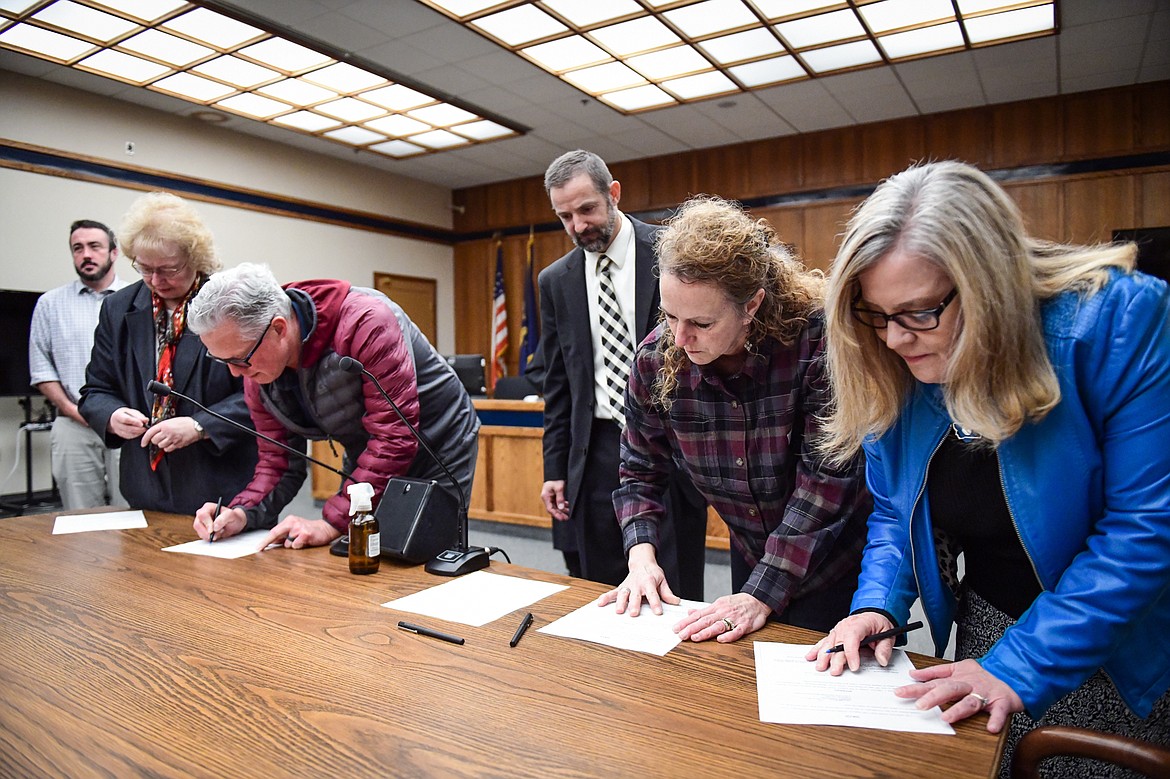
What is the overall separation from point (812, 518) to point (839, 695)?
411 millimetres

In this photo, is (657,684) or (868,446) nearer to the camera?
(657,684)

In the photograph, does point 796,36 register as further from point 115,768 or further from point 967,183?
point 115,768

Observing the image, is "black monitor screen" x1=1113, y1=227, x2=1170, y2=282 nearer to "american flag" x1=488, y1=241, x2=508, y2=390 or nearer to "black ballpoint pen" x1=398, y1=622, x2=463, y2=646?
"american flag" x1=488, y1=241, x2=508, y2=390

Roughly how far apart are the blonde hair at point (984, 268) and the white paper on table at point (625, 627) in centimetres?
55

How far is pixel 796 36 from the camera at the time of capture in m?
5.08

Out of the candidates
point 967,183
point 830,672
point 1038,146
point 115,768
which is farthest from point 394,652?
point 1038,146

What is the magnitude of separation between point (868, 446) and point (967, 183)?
442mm

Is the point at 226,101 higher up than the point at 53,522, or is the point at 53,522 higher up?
the point at 226,101

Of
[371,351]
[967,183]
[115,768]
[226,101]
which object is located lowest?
[115,768]

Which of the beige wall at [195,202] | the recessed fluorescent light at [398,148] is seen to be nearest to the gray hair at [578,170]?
the beige wall at [195,202]

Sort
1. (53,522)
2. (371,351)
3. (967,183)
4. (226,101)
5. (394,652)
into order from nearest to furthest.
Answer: (967,183), (394,652), (371,351), (53,522), (226,101)

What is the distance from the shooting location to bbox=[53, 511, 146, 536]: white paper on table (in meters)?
2.10

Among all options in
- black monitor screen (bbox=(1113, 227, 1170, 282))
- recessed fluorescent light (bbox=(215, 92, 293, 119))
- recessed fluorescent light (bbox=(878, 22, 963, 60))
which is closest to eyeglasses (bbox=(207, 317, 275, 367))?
recessed fluorescent light (bbox=(878, 22, 963, 60))

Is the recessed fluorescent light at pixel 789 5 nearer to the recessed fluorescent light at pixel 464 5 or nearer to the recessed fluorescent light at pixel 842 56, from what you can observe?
the recessed fluorescent light at pixel 842 56
